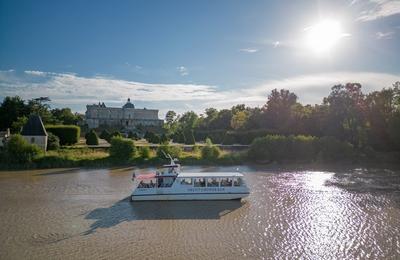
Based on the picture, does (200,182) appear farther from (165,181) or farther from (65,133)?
(65,133)

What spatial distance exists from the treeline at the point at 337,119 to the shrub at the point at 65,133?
20.0 metres

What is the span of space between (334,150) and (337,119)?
10675 mm

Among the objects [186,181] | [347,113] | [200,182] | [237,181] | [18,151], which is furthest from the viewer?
[347,113]

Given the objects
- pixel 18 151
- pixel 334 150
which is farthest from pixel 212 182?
pixel 334 150

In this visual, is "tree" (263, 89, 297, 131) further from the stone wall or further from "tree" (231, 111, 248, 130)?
the stone wall

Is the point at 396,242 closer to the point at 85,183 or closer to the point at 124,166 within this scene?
the point at 85,183

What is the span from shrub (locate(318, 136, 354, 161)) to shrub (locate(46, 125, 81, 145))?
34.5m

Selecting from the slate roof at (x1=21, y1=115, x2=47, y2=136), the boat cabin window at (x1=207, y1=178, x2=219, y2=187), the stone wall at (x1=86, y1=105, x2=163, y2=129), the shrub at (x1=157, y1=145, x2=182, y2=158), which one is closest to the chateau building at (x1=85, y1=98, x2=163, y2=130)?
the stone wall at (x1=86, y1=105, x2=163, y2=129)

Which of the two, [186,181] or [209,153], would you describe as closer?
[186,181]

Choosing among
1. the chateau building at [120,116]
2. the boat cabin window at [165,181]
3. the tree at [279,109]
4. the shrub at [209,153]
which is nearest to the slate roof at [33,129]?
the shrub at [209,153]

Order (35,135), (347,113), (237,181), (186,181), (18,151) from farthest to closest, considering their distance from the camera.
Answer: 1. (347,113)
2. (35,135)
3. (18,151)
4. (186,181)
5. (237,181)

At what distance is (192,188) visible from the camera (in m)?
23.1

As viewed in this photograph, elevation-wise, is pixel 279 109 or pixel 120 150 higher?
pixel 279 109

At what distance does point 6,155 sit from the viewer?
38.4 metres
